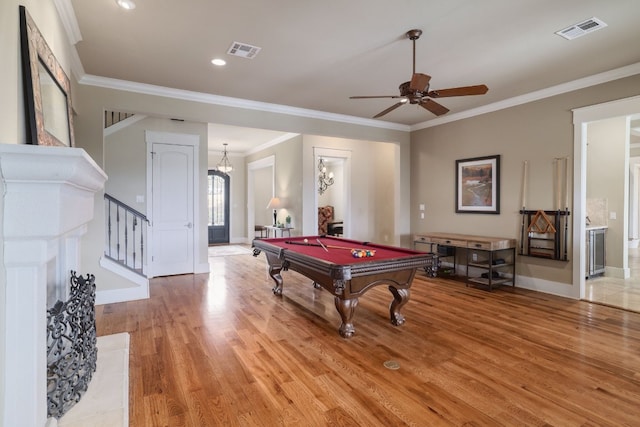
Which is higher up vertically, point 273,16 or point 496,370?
point 273,16

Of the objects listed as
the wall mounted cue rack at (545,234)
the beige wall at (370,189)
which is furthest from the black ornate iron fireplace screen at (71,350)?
the beige wall at (370,189)

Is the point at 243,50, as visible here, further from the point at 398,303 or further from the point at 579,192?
the point at 579,192

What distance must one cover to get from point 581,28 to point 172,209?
6.03 meters

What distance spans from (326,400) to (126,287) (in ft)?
11.5

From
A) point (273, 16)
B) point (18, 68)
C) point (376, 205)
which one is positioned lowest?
point (376, 205)

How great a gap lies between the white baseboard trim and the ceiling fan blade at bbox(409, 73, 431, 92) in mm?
3591

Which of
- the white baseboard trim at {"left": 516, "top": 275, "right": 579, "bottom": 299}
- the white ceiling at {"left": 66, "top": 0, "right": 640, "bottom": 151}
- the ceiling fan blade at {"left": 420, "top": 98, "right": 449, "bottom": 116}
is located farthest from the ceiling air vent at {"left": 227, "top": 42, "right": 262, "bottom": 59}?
the white baseboard trim at {"left": 516, "top": 275, "right": 579, "bottom": 299}

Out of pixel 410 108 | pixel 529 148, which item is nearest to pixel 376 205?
pixel 410 108

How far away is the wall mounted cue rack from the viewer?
469 centimetres

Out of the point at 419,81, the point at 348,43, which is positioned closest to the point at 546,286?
the point at 419,81

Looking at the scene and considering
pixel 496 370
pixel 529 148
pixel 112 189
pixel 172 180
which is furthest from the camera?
pixel 172 180

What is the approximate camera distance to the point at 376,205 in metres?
8.59

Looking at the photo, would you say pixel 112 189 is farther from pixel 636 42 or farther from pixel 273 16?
pixel 636 42

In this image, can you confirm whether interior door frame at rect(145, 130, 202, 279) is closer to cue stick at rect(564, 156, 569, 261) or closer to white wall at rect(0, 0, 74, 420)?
white wall at rect(0, 0, 74, 420)
